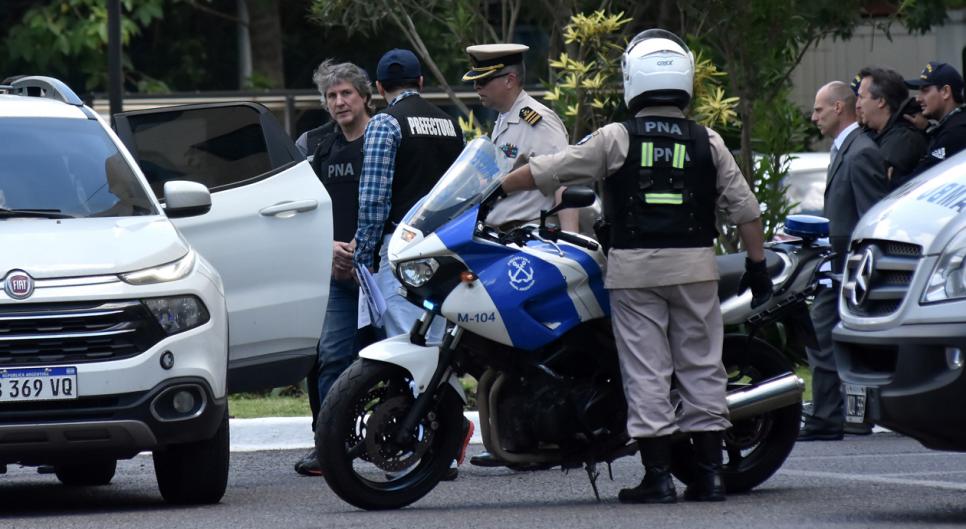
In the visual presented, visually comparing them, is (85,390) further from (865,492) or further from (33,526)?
(865,492)

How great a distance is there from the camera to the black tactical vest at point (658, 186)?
6949 mm

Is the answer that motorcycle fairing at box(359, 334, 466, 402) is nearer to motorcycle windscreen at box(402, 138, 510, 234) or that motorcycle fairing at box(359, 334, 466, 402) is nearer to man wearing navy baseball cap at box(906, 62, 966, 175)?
motorcycle windscreen at box(402, 138, 510, 234)

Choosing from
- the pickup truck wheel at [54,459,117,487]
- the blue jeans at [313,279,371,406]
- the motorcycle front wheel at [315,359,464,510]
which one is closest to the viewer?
the motorcycle front wheel at [315,359,464,510]

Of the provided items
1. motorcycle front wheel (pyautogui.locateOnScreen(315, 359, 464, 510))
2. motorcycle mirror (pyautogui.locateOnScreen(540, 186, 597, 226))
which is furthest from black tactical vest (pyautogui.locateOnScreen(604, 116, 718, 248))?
motorcycle front wheel (pyautogui.locateOnScreen(315, 359, 464, 510))

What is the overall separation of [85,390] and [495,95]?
2.43 m

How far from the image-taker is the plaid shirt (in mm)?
8219

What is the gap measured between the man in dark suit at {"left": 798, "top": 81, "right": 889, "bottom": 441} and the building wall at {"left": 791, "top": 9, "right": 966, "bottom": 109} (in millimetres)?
12928

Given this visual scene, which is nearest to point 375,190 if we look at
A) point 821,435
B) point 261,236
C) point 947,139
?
point 261,236

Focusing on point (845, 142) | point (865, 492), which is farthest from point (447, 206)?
point (845, 142)

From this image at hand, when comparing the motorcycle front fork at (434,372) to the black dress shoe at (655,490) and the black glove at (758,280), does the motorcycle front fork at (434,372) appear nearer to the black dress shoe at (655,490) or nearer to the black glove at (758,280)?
the black dress shoe at (655,490)

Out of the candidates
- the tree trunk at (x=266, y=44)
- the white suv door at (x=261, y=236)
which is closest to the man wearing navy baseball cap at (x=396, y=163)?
the white suv door at (x=261, y=236)

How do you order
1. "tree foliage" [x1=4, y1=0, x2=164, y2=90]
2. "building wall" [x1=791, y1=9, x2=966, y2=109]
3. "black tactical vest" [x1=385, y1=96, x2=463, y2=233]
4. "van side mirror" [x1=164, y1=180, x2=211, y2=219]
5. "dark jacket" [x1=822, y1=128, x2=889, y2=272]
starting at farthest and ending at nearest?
"building wall" [x1=791, y1=9, x2=966, y2=109] → "tree foliage" [x1=4, y1=0, x2=164, y2=90] → "dark jacket" [x1=822, y1=128, x2=889, y2=272] → "black tactical vest" [x1=385, y1=96, x2=463, y2=233] → "van side mirror" [x1=164, y1=180, x2=211, y2=219]

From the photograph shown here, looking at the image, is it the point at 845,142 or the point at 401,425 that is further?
the point at 845,142

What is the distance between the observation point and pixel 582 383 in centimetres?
706
